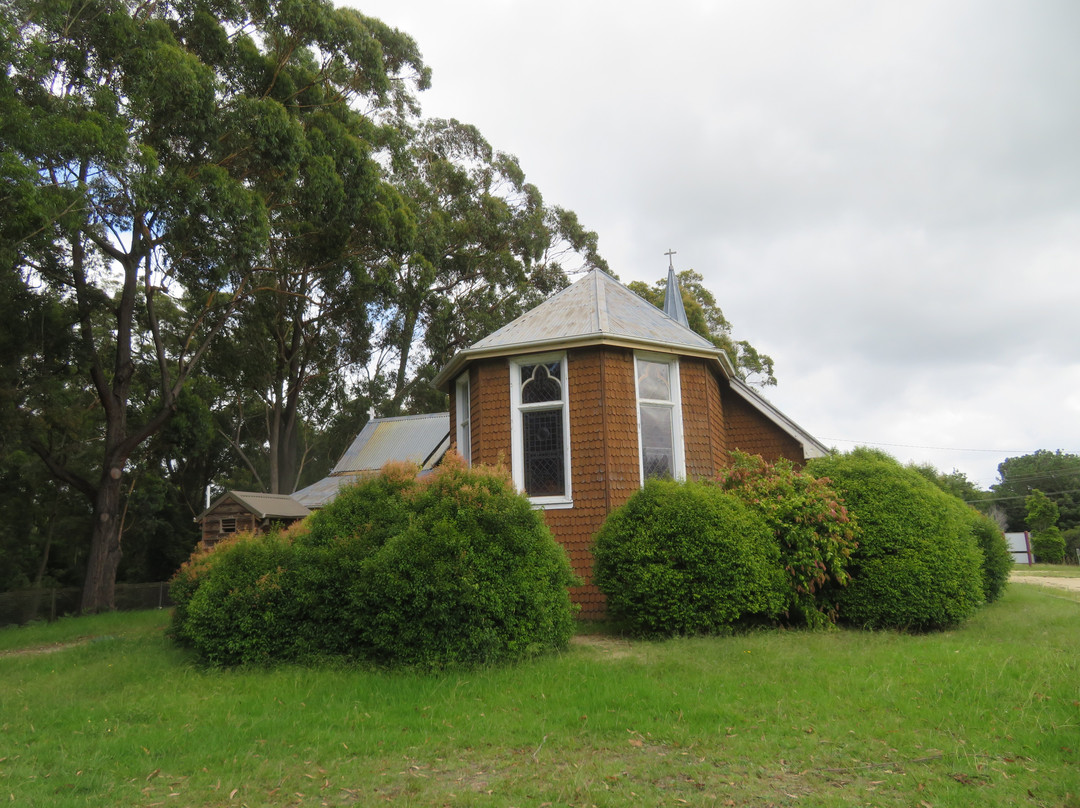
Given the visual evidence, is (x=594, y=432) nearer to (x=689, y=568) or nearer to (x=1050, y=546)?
(x=689, y=568)

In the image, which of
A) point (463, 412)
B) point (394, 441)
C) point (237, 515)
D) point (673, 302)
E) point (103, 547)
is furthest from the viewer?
point (394, 441)

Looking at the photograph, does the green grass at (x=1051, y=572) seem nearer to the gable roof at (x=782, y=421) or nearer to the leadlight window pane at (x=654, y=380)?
the gable roof at (x=782, y=421)

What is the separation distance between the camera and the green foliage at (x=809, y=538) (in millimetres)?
10297

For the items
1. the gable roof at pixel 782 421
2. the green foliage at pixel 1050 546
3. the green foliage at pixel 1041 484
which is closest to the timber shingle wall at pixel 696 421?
the gable roof at pixel 782 421

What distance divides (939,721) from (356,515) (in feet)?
22.2

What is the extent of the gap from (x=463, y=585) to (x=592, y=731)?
8.85ft

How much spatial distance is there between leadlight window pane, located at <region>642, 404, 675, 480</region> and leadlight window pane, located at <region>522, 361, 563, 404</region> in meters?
1.62

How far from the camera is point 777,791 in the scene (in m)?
4.68

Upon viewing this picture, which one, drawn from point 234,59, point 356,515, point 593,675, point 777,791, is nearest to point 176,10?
point 234,59

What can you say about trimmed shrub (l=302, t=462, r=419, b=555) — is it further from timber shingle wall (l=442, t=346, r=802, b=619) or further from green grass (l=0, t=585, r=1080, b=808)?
timber shingle wall (l=442, t=346, r=802, b=619)

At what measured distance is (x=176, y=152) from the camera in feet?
55.4

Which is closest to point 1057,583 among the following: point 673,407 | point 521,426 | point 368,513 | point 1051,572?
point 1051,572

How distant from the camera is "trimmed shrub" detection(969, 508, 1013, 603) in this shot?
14328mm

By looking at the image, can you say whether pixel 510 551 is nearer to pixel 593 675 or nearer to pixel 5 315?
pixel 593 675
